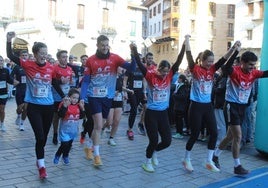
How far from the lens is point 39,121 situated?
17.8 feet

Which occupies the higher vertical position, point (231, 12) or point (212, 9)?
point (212, 9)

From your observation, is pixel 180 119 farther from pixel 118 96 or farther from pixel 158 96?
pixel 158 96

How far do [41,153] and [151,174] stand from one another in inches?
65.9

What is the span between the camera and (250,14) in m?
37.7

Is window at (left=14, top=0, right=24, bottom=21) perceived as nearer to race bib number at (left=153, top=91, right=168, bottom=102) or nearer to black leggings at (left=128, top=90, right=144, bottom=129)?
black leggings at (left=128, top=90, right=144, bottom=129)

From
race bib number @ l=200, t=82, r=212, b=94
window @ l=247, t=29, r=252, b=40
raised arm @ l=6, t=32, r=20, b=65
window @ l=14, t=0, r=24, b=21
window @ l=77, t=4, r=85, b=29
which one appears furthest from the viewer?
window @ l=247, t=29, r=252, b=40

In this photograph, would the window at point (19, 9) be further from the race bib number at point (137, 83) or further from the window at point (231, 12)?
the window at point (231, 12)

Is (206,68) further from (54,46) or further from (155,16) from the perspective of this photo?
(155,16)

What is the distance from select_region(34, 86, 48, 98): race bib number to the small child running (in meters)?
0.56

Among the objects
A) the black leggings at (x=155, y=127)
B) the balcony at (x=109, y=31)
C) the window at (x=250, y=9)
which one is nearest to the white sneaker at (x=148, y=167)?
the black leggings at (x=155, y=127)

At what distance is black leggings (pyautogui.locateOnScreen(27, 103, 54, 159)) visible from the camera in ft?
17.7

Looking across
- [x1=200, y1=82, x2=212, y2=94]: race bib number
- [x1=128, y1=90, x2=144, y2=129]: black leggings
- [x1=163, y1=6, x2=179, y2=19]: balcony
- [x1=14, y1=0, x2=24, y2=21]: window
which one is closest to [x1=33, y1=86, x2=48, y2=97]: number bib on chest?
[x1=200, y1=82, x2=212, y2=94]: race bib number

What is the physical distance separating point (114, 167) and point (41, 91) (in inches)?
66.8

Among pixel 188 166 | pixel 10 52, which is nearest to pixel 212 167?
pixel 188 166
